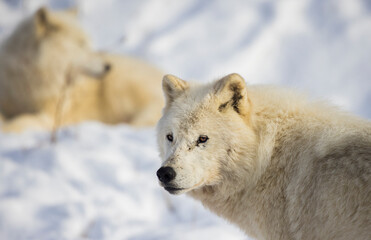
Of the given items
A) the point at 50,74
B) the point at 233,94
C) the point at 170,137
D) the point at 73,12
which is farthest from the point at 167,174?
the point at 73,12

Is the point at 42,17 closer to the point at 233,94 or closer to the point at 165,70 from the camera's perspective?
the point at 165,70

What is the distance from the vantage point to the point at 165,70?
11.6 m

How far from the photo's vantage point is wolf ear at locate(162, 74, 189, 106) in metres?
3.01

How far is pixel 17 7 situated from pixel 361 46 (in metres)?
14.8

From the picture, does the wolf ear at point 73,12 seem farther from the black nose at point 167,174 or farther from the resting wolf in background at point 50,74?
the black nose at point 167,174

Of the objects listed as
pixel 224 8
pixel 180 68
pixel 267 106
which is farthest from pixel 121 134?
pixel 224 8

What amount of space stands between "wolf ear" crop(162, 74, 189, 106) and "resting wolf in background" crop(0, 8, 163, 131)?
16.3 ft

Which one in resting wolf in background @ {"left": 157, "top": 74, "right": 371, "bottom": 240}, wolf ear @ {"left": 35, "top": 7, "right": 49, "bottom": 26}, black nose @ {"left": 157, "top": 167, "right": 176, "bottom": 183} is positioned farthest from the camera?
wolf ear @ {"left": 35, "top": 7, "right": 49, "bottom": 26}

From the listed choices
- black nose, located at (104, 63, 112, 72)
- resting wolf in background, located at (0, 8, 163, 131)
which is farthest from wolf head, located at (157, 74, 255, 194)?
black nose, located at (104, 63, 112, 72)

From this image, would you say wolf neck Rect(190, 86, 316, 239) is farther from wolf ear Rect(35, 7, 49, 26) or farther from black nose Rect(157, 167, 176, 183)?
wolf ear Rect(35, 7, 49, 26)

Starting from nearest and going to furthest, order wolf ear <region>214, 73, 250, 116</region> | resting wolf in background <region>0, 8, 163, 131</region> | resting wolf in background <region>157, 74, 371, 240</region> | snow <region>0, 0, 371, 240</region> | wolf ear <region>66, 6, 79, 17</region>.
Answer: resting wolf in background <region>157, 74, 371, 240</region> → wolf ear <region>214, 73, 250, 116</region> → snow <region>0, 0, 371, 240</region> → resting wolf in background <region>0, 8, 163, 131</region> → wolf ear <region>66, 6, 79, 17</region>

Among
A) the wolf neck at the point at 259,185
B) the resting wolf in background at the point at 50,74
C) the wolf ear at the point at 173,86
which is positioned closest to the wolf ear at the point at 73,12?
the resting wolf in background at the point at 50,74

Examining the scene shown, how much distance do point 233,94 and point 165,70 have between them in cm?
908

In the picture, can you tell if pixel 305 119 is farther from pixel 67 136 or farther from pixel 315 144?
pixel 67 136
